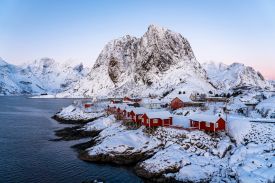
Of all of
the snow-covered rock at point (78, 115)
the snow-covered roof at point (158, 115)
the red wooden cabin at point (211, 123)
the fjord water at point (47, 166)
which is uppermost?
the snow-covered roof at point (158, 115)

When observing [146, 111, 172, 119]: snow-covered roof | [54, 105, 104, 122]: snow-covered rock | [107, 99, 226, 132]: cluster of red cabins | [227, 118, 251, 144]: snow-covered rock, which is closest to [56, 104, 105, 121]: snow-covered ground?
[54, 105, 104, 122]: snow-covered rock

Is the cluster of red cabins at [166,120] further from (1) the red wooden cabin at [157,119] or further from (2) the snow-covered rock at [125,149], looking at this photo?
(2) the snow-covered rock at [125,149]

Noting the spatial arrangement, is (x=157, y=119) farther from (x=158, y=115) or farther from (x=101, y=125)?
(x=101, y=125)

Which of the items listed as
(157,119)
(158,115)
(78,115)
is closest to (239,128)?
(158,115)

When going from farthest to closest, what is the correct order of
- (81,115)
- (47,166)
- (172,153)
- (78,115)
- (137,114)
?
(78,115), (81,115), (137,114), (47,166), (172,153)

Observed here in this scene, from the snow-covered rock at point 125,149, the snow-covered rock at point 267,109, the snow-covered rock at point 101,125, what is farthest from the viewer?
the snow-covered rock at point 101,125

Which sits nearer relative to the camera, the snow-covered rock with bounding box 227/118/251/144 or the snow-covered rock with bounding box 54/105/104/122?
the snow-covered rock with bounding box 227/118/251/144

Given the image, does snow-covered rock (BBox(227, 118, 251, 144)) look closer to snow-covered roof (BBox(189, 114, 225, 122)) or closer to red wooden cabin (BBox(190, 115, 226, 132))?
red wooden cabin (BBox(190, 115, 226, 132))

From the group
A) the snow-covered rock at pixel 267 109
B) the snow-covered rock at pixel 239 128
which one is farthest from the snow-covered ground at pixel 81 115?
the snow-covered rock at pixel 239 128

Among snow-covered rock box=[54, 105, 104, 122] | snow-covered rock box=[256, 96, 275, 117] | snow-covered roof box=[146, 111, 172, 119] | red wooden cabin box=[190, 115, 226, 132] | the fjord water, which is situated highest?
snow-covered rock box=[256, 96, 275, 117]

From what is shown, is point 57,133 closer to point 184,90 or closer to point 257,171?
point 257,171

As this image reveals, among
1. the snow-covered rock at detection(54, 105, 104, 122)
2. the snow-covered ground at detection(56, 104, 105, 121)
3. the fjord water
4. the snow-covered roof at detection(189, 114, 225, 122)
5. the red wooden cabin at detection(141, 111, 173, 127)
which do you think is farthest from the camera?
the snow-covered ground at detection(56, 104, 105, 121)

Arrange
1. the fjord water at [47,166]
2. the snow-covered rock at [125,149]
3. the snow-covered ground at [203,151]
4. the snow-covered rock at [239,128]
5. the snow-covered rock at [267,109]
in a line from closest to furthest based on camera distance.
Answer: the snow-covered ground at [203,151] → the fjord water at [47,166] → the snow-covered rock at [239,128] → the snow-covered rock at [125,149] → the snow-covered rock at [267,109]

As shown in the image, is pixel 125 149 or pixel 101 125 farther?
pixel 101 125
